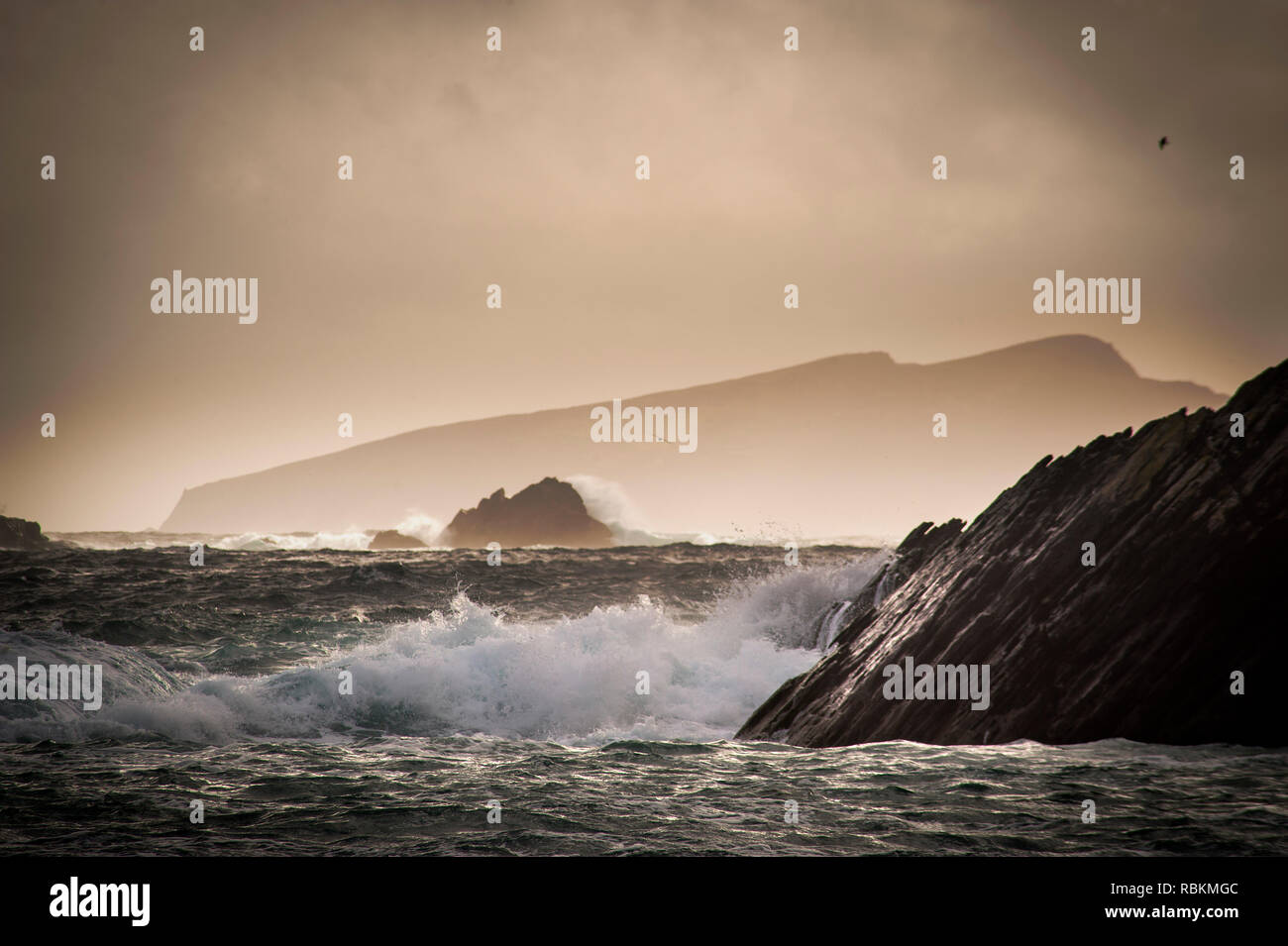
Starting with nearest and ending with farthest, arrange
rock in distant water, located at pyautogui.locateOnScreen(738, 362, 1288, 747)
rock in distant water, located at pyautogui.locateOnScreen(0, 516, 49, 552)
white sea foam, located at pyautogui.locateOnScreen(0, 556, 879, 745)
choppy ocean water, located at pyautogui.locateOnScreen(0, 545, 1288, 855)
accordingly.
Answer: choppy ocean water, located at pyautogui.locateOnScreen(0, 545, 1288, 855), rock in distant water, located at pyautogui.locateOnScreen(738, 362, 1288, 747), white sea foam, located at pyautogui.locateOnScreen(0, 556, 879, 745), rock in distant water, located at pyautogui.locateOnScreen(0, 516, 49, 552)

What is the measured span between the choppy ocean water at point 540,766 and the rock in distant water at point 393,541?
82.0 metres

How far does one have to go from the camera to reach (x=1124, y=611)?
1010cm

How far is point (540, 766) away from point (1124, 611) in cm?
738

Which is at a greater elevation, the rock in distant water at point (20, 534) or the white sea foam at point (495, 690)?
the rock in distant water at point (20, 534)

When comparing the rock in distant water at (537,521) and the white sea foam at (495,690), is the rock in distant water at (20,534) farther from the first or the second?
the white sea foam at (495,690)

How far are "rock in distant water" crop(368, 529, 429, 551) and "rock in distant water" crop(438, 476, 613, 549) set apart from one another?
615cm

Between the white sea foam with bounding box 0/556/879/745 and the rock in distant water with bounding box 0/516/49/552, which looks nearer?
the white sea foam with bounding box 0/556/879/745

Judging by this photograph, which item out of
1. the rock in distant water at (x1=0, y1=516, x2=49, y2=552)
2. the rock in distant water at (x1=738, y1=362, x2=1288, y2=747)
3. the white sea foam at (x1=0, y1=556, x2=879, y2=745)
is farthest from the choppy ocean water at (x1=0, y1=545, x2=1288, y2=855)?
the rock in distant water at (x1=0, y1=516, x2=49, y2=552)

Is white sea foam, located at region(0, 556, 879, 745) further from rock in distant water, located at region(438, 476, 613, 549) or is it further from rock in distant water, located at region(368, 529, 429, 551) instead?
rock in distant water, located at region(368, 529, 429, 551)

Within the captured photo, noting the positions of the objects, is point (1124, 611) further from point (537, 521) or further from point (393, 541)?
point (393, 541)

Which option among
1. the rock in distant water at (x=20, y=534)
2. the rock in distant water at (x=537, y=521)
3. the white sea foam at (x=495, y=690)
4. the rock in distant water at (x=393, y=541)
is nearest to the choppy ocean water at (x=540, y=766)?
the white sea foam at (x=495, y=690)

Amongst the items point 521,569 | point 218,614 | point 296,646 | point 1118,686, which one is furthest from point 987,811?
point 521,569

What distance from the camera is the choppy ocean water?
7.30 metres

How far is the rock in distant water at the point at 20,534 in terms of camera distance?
80.2 meters
